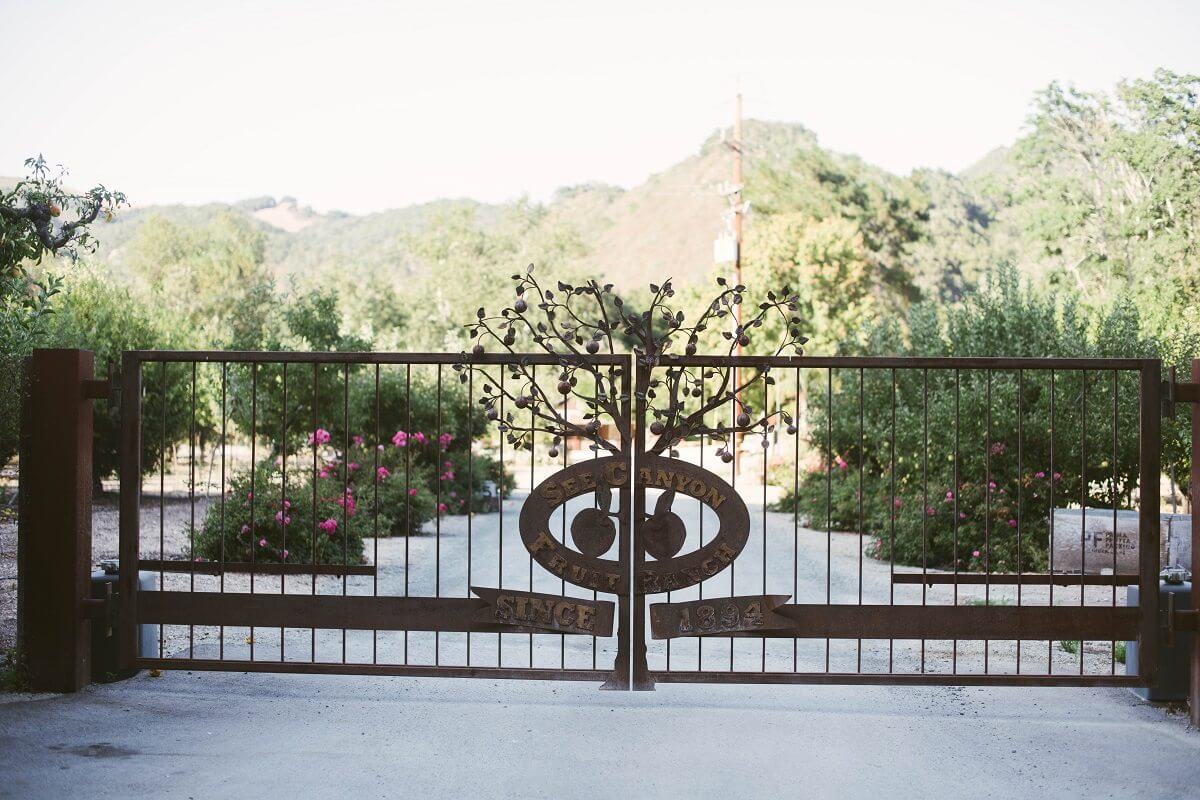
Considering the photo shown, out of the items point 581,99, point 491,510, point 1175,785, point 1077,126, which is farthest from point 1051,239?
point 581,99

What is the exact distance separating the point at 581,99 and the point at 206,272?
1508 inches

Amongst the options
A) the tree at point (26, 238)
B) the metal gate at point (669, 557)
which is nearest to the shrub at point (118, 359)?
the metal gate at point (669, 557)

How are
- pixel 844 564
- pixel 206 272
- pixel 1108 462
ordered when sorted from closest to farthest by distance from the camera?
pixel 1108 462, pixel 844 564, pixel 206 272

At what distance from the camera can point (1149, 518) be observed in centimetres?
658

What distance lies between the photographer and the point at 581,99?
97562 mm

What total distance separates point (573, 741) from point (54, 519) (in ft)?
10.3

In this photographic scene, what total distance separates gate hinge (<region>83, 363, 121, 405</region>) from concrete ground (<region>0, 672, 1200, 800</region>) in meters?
1.65

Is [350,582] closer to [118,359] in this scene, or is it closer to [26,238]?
[26,238]

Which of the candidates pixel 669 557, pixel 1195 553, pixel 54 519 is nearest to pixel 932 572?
pixel 1195 553

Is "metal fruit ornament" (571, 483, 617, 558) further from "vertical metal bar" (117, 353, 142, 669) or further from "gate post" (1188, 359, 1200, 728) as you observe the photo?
"gate post" (1188, 359, 1200, 728)

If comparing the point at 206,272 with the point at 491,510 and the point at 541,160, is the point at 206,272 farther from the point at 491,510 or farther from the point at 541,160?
the point at 491,510

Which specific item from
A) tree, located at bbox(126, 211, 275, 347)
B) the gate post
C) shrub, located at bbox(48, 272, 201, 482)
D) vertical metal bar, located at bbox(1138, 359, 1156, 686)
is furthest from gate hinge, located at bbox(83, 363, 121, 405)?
tree, located at bbox(126, 211, 275, 347)

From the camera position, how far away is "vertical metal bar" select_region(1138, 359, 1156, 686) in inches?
258

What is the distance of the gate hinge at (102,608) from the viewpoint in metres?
6.98
